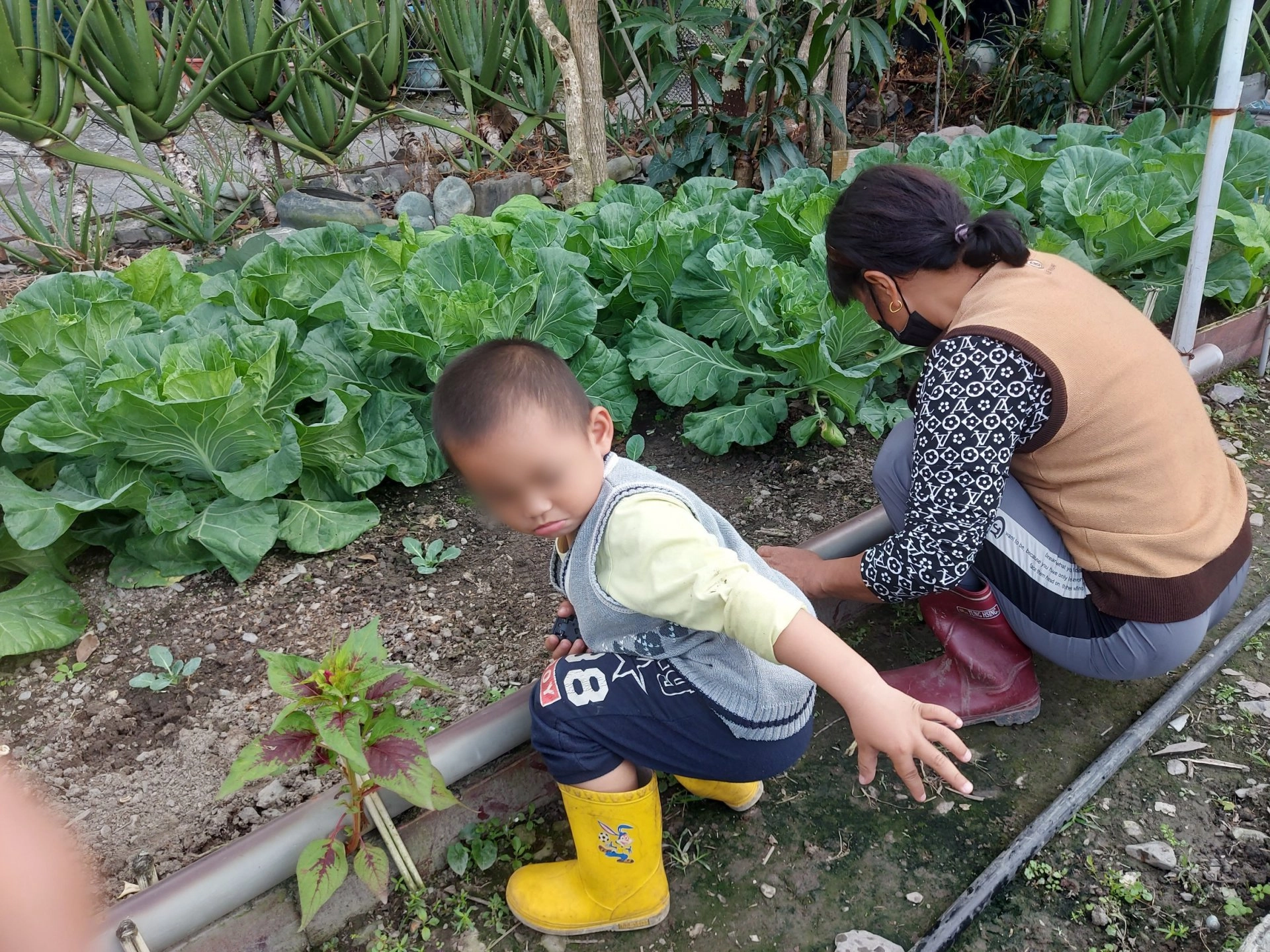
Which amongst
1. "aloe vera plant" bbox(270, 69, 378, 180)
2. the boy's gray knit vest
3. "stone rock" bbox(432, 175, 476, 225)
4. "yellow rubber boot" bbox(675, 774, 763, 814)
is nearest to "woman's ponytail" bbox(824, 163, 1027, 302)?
the boy's gray knit vest

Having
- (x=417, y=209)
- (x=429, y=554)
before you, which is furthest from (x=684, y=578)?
(x=417, y=209)

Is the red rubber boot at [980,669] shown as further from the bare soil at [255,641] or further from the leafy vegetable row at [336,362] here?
the leafy vegetable row at [336,362]

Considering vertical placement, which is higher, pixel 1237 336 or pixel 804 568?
pixel 804 568

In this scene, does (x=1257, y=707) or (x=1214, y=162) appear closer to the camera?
(x=1257, y=707)

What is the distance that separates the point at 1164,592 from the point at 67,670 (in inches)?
91.2

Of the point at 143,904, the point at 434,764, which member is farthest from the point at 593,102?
the point at 143,904

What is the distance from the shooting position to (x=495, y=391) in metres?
1.25

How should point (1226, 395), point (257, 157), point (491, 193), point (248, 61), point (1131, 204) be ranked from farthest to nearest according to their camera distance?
1. point (257, 157)
2. point (491, 193)
3. point (248, 61)
4. point (1226, 395)
5. point (1131, 204)

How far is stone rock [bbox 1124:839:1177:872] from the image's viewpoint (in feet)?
5.33

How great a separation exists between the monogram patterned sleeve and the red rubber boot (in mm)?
258

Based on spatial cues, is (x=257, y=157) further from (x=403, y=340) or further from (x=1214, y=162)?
(x=1214, y=162)

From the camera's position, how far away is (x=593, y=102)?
3930 millimetres

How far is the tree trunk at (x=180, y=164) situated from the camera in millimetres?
5246

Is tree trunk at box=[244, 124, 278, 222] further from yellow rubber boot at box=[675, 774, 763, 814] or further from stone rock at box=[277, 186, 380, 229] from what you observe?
yellow rubber boot at box=[675, 774, 763, 814]
